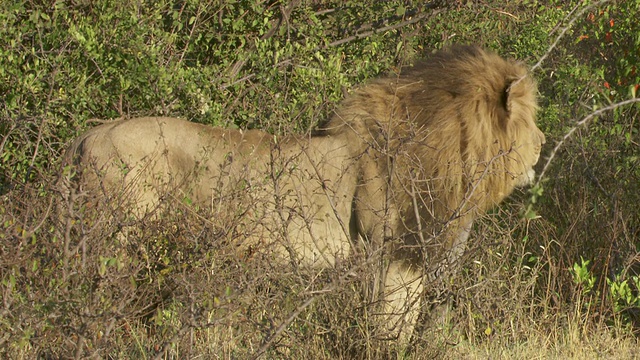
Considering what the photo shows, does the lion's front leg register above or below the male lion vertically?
below

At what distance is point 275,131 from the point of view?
17.1 feet

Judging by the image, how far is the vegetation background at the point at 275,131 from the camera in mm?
3467

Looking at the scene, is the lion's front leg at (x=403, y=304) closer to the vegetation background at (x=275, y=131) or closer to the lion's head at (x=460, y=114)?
the vegetation background at (x=275, y=131)

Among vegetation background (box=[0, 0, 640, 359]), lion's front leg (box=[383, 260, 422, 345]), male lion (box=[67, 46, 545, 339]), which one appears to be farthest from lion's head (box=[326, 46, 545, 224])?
lion's front leg (box=[383, 260, 422, 345])

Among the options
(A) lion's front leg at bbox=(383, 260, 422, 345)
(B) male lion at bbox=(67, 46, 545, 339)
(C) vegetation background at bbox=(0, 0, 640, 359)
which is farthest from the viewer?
(B) male lion at bbox=(67, 46, 545, 339)

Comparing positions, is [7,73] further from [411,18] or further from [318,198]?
[411,18]

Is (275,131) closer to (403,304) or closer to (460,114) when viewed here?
(460,114)

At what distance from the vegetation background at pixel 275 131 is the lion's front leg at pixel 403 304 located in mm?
95

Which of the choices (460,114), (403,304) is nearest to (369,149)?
(460,114)

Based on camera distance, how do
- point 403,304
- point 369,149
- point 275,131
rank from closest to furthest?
point 403,304
point 369,149
point 275,131

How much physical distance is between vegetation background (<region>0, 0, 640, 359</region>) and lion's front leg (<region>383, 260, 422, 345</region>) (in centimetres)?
10

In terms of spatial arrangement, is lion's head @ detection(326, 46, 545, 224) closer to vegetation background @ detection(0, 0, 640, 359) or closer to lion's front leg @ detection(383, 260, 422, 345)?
vegetation background @ detection(0, 0, 640, 359)

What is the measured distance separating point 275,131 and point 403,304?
152 cm

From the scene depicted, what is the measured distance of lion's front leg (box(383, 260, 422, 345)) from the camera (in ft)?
12.6
